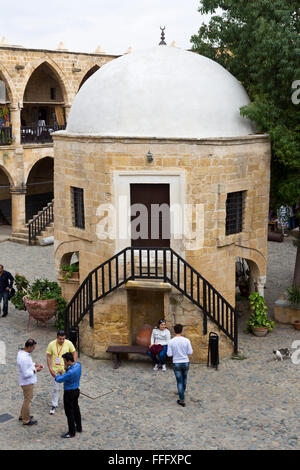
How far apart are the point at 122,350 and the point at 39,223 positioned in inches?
545

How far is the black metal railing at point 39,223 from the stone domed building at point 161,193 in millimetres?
11543

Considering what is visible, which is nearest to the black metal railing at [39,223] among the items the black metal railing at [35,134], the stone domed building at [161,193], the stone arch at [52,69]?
the black metal railing at [35,134]

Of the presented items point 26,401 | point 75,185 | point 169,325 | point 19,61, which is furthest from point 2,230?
point 26,401

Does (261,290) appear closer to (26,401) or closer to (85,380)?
(85,380)

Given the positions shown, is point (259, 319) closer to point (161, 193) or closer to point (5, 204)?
point (161, 193)

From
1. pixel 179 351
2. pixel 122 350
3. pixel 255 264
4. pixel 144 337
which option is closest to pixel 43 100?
pixel 255 264

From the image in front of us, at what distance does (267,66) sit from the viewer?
12.1 meters

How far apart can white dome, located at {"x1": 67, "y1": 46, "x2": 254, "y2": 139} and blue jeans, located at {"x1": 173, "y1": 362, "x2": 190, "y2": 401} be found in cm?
446

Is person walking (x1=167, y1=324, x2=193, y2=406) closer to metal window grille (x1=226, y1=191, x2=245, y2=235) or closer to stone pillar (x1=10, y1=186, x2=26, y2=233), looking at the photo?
metal window grille (x1=226, y1=191, x2=245, y2=235)

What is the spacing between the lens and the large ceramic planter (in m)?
13.2

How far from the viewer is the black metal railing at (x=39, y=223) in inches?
936

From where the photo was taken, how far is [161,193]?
11680mm

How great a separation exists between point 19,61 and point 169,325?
1659 cm

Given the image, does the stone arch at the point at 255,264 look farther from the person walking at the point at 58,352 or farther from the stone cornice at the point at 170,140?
the person walking at the point at 58,352
